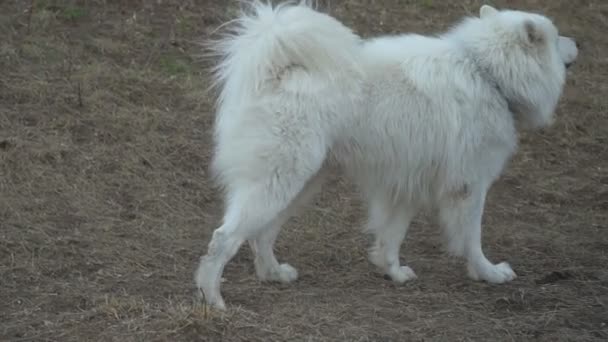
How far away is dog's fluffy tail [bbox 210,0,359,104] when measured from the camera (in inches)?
200

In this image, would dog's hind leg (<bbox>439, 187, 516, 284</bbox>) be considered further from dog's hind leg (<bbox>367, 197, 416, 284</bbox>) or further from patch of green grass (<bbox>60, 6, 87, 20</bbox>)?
patch of green grass (<bbox>60, 6, 87, 20</bbox>)

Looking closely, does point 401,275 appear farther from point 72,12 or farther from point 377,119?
point 72,12

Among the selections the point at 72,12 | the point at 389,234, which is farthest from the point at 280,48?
the point at 72,12

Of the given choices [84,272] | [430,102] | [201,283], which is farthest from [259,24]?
[84,272]

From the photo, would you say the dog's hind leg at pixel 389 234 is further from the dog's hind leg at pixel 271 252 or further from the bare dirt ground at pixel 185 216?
the dog's hind leg at pixel 271 252

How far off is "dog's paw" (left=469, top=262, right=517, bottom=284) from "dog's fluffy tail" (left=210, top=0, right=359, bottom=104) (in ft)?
4.94

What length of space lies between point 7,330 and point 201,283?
0.98 meters

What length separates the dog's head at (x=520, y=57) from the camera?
5.61 metres

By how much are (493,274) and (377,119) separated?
1.24m

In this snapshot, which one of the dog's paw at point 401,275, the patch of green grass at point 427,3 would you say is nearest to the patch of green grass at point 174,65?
the patch of green grass at point 427,3

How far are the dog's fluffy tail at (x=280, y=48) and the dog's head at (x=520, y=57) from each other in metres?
0.88

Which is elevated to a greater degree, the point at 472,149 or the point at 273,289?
the point at 472,149

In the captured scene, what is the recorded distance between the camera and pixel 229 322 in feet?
14.8

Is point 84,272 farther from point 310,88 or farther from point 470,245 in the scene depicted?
point 470,245
